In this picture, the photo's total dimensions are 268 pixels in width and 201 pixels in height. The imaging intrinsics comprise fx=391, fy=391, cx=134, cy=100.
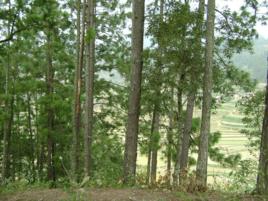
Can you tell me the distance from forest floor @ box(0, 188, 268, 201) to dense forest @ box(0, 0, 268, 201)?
2.9 inches

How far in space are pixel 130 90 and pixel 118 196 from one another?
9.64 ft

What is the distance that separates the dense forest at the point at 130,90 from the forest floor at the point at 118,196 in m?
0.07

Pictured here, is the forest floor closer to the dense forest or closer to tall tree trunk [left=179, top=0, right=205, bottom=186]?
the dense forest

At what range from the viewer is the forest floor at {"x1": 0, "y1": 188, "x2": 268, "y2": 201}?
5.70 meters

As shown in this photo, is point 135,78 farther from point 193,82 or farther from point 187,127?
point 187,127

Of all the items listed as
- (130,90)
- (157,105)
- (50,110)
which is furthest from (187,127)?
(50,110)

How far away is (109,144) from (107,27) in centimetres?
477

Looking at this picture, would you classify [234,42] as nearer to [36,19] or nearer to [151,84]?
[151,84]

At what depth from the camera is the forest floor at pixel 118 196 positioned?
18.7 ft

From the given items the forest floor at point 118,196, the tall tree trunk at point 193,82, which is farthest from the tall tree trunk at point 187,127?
the forest floor at point 118,196

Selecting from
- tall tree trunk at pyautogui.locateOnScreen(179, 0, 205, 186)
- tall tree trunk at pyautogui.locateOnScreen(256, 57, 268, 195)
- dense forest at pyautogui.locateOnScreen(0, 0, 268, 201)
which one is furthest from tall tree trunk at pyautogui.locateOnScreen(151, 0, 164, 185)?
tall tree trunk at pyautogui.locateOnScreen(256, 57, 268, 195)

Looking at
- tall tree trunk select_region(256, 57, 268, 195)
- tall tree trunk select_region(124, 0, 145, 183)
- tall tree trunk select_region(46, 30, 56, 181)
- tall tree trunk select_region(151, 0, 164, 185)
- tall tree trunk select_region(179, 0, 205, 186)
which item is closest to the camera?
tall tree trunk select_region(256, 57, 268, 195)

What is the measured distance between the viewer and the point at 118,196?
5.77 m

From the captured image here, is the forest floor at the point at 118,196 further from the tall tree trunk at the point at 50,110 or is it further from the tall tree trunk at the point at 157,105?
the tall tree trunk at the point at 50,110
